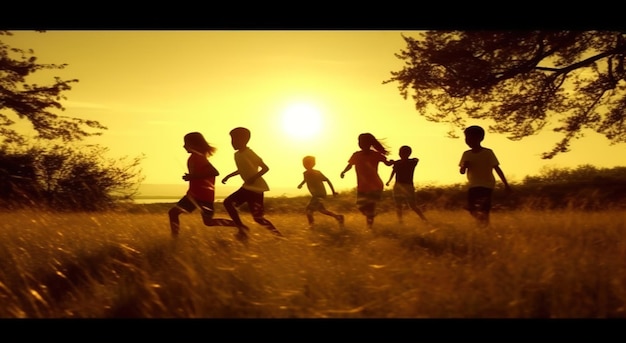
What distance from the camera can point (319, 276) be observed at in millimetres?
4523

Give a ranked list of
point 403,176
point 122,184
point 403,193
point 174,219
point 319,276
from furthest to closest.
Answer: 1. point 122,184
2. point 403,176
3. point 403,193
4. point 174,219
5. point 319,276

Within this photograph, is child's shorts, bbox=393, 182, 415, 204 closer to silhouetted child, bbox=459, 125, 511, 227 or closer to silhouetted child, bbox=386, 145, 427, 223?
silhouetted child, bbox=386, 145, 427, 223

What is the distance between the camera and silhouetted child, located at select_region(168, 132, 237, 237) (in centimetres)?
700

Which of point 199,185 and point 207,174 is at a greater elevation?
point 207,174

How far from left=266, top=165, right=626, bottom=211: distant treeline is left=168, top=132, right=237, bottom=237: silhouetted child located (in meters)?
5.12

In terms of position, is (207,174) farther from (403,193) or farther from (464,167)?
(403,193)

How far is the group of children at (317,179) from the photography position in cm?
712

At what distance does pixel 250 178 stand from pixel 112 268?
2.58 metres

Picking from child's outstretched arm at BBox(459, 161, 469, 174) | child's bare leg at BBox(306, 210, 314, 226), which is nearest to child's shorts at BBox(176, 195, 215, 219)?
child's bare leg at BBox(306, 210, 314, 226)

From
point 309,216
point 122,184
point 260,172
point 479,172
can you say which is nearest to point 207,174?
point 260,172

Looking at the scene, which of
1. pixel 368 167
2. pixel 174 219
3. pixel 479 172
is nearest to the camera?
pixel 174 219

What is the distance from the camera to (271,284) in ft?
14.2

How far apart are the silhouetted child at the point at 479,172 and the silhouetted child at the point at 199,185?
3747mm

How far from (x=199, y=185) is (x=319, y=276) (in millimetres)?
3173
